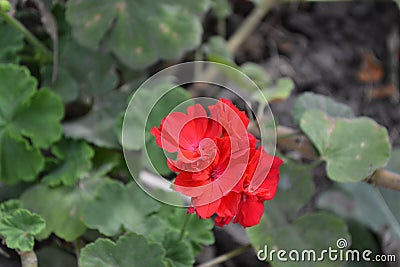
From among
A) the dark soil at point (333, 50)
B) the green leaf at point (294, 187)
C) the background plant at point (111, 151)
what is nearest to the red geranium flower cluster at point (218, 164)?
the background plant at point (111, 151)

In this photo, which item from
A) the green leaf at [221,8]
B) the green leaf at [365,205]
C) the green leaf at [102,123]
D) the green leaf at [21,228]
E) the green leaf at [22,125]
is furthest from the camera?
the green leaf at [221,8]

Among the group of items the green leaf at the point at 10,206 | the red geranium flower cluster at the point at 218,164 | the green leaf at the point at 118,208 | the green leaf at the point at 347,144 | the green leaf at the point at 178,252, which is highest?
the red geranium flower cluster at the point at 218,164

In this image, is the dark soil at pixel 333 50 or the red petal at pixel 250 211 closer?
the red petal at pixel 250 211

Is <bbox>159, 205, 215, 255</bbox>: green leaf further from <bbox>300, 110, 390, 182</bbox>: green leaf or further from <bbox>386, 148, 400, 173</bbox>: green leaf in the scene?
<bbox>386, 148, 400, 173</bbox>: green leaf

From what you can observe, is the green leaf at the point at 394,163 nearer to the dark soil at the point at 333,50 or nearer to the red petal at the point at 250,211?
the dark soil at the point at 333,50

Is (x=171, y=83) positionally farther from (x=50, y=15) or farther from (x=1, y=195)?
(x=1, y=195)

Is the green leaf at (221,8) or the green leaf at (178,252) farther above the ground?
the green leaf at (221,8)

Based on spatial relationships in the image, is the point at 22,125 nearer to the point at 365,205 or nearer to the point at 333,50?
the point at 365,205
